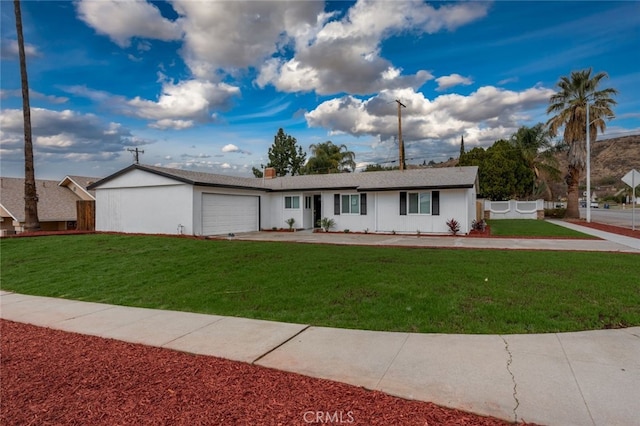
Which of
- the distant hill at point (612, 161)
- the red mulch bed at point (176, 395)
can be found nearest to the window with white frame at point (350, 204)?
the red mulch bed at point (176, 395)

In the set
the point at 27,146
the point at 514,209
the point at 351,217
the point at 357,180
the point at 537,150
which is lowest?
the point at 351,217

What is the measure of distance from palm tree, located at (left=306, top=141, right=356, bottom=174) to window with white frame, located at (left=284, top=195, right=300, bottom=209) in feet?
62.4

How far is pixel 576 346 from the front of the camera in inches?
166

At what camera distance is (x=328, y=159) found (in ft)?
141

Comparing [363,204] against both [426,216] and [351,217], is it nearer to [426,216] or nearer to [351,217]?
[351,217]

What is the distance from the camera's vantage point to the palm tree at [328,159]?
4284 cm

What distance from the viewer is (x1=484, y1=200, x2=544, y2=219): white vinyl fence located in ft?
107

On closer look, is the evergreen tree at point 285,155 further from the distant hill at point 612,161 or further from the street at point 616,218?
the distant hill at point 612,161

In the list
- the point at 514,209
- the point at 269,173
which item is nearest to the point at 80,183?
the point at 269,173

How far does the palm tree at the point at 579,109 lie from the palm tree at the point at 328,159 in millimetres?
20319

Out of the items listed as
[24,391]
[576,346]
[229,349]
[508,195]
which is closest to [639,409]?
[576,346]

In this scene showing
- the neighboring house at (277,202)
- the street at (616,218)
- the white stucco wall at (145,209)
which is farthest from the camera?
the street at (616,218)

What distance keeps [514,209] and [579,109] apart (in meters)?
9.29

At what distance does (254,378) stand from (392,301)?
10.0 ft
